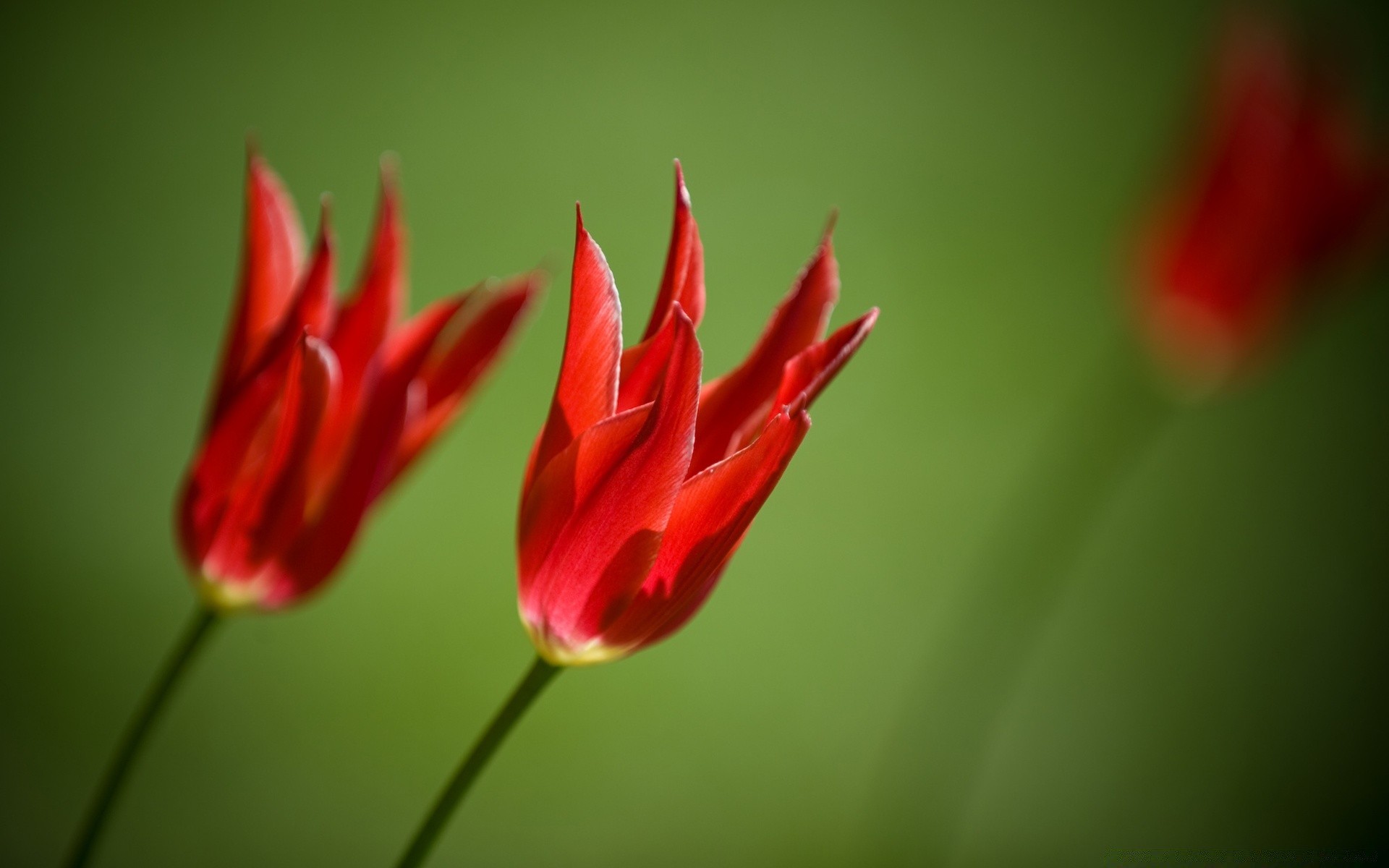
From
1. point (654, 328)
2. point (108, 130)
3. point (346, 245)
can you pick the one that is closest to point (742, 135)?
point (346, 245)

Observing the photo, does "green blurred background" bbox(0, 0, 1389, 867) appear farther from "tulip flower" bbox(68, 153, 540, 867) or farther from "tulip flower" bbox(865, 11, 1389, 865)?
"tulip flower" bbox(68, 153, 540, 867)

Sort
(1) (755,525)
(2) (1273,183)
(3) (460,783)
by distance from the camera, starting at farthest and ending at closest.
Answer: (1) (755,525)
(2) (1273,183)
(3) (460,783)

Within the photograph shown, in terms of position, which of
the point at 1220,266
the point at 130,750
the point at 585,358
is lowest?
the point at 130,750

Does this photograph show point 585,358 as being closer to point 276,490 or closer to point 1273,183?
point 276,490

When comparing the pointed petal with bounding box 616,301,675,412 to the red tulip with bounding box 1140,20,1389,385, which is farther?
the red tulip with bounding box 1140,20,1389,385

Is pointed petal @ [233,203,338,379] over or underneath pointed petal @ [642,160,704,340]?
underneath

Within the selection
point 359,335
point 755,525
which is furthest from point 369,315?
point 755,525

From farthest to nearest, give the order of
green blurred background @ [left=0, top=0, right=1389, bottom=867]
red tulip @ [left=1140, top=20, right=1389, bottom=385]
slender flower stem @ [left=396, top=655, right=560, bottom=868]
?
green blurred background @ [left=0, top=0, right=1389, bottom=867] < red tulip @ [left=1140, top=20, right=1389, bottom=385] < slender flower stem @ [left=396, top=655, right=560, bottom=868]

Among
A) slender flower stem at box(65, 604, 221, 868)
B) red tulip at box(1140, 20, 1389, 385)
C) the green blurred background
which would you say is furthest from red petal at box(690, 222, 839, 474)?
the green blurred background
